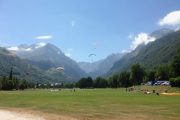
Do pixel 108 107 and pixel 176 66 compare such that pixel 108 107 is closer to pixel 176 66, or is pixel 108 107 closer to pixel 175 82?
pixel 175 82

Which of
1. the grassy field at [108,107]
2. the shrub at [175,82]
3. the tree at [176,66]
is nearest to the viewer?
the grassy field at [108,107]

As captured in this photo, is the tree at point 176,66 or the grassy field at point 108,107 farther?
the tree at point 176,66

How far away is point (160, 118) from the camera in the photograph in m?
37.4

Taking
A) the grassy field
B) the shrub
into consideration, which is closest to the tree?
the shrub

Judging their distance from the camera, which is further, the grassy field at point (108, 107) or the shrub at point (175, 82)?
the shrub at point (175, 82)

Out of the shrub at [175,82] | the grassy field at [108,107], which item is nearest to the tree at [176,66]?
the shrub at [175,82]

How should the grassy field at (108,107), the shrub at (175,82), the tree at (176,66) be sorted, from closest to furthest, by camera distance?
the grassy field at (108,107)
the shrub at (175,82)
the tree at (176,66)

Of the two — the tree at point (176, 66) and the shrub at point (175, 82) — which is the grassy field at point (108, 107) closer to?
the shrub at point (175, 82)

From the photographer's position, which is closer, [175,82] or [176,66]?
[175,82]

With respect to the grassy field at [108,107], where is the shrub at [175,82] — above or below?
above

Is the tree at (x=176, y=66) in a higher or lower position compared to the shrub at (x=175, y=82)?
higher

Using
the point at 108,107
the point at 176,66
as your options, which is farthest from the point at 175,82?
the point at 108,107

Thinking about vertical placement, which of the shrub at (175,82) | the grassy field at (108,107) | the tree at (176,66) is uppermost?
the tree at (176,66)

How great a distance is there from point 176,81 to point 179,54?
53.2 feet
